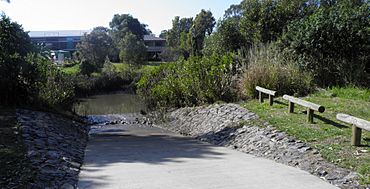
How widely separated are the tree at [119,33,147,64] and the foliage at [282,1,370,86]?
25055 mm

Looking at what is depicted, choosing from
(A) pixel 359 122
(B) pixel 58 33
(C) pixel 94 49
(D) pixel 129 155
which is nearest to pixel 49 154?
(D) pixel 129 155

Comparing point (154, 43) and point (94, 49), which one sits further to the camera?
point (154, 43)

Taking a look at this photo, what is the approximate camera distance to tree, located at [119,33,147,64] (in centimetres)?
3612

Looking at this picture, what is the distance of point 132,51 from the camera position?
3622cm

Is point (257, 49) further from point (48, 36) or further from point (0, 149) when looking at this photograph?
point (48, 36)

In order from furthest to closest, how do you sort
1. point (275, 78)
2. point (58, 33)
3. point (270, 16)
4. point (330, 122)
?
point (58, 33)
point (270, 16)
point (275, 78)
point (330, 122)

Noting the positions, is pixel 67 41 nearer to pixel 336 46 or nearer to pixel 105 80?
pixel 105 80

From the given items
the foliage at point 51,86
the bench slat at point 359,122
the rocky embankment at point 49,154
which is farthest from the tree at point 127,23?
the bench slat at point 359,122

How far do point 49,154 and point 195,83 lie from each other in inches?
300

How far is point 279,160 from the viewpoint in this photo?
18.4 feet

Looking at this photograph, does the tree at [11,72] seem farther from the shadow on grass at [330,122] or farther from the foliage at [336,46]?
the foliage at [336,46]

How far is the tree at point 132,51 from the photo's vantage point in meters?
36.1

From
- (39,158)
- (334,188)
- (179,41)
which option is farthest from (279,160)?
(179,41)

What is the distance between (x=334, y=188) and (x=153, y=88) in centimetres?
1122
